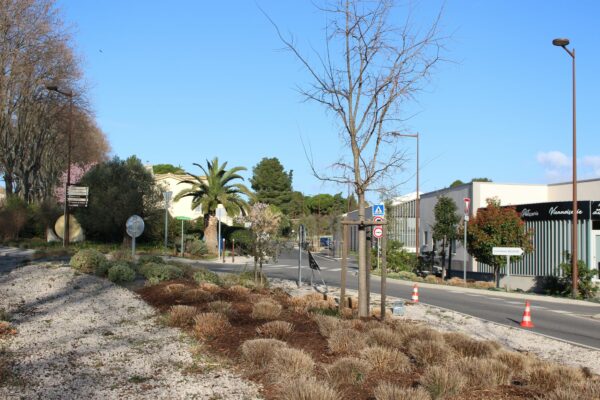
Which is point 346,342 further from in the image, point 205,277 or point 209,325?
point 205,277

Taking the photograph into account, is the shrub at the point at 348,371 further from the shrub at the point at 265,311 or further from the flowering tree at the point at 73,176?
the flowering tree at the point at 73,176

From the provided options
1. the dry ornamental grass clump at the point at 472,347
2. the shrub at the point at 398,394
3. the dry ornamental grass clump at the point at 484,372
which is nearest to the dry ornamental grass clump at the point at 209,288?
the dry ornamental grass clump at the point at 472,347

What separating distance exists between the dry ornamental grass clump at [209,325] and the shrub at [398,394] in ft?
12.0

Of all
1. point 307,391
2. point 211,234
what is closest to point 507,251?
point 307,391

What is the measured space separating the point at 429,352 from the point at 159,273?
9314 mm

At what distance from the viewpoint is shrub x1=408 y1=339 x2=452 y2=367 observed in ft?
23.9

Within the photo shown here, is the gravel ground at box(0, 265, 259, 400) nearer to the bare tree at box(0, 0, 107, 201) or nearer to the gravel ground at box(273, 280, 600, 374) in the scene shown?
the gravel ground at box(273, 280, 600, 374)

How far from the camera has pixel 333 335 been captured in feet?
27.1

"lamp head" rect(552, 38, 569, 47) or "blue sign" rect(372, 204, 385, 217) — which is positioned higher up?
"lamp head" rect(552, 38, 569, 47)

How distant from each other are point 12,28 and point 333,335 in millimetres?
39515

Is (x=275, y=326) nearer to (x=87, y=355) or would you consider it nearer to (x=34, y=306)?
(x=87, y=355)

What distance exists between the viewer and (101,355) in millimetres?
7695

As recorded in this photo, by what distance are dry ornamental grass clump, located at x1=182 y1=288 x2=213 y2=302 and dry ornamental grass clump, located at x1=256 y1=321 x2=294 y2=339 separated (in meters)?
3.33

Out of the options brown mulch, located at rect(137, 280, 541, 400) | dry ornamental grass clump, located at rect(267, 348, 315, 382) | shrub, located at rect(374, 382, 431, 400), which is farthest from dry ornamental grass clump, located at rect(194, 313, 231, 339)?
shrub, located at rect(374, 382, 431, 400)
